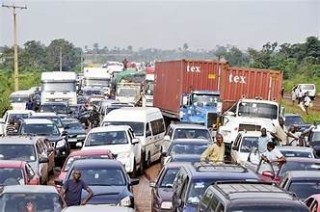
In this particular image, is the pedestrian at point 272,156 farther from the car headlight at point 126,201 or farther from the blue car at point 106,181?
the car headlight at point 126,201

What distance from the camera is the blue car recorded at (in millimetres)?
17203

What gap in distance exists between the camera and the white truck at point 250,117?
112 feet

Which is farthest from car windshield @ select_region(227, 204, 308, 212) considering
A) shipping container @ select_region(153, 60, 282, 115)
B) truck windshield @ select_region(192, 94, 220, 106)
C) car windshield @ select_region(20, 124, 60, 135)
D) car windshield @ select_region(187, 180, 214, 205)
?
truck windshield @ select_region(192, 94, 220, 106)

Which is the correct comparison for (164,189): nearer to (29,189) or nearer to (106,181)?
(106,181)

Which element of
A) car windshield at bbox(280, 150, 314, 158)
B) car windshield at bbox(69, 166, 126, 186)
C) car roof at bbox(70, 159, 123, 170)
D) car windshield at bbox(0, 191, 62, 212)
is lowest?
car windshield at bbox(280, 150, 314, 158)

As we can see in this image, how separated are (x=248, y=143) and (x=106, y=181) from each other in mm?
10574

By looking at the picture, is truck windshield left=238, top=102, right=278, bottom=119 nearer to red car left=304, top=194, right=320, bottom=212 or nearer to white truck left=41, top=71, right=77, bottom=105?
red car left=304, top=194, right=320, bottom=212

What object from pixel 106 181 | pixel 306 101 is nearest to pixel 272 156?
pixel 106 181

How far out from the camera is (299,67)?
312 feet

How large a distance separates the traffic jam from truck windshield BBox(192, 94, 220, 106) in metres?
0.05

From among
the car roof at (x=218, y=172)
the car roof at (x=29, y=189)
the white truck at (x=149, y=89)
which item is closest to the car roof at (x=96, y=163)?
the car roof at (x=29, y=189)

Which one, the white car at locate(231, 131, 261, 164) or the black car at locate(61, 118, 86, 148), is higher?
the white car at locate(231, 131, 261, 164)

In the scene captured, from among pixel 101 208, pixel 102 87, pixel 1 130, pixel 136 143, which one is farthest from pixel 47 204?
pixel 102 87

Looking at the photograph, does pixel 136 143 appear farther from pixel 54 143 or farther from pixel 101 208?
pixel 101 208
